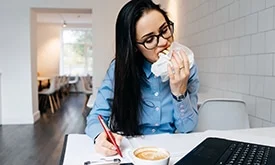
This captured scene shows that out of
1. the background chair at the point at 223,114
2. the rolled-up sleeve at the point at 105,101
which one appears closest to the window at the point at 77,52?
the background chair at the point at 223,114

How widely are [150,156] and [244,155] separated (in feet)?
0.83

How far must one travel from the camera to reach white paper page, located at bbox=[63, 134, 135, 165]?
2.48 feet

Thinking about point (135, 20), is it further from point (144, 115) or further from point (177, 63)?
point (144, 115)

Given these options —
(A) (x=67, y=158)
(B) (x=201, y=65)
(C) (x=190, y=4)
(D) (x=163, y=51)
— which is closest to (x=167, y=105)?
(D) (x=163, y=51)

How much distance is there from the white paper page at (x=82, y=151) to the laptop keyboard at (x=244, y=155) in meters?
0.26

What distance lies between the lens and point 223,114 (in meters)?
1.64

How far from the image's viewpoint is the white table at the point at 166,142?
79cm

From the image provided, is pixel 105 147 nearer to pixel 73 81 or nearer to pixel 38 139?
pixel 38 139

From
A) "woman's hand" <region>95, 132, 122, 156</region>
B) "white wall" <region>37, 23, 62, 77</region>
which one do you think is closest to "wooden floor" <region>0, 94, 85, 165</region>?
"woman's hand" <region>95, 132, 122, 156</region>

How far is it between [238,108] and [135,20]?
1009 millimetres

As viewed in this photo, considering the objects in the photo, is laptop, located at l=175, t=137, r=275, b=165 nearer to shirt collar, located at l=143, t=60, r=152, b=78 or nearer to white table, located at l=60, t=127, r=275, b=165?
white table, located at l=60, t=127, r=275, b=165

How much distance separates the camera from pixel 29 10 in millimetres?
4641

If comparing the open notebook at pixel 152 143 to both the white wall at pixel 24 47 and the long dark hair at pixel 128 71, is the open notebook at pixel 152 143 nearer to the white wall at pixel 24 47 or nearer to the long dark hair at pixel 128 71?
the long dark hair at pixel 128 71

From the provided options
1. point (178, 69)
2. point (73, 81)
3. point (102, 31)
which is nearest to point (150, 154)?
point (178, 69)
